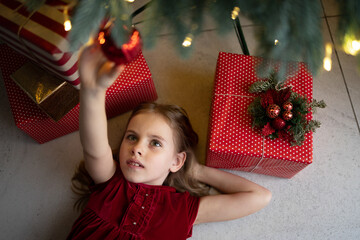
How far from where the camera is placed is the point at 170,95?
4.49ft

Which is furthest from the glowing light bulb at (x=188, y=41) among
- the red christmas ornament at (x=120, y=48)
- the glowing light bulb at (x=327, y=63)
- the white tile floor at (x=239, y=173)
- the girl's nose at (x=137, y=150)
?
the white tile floor at (x=239, y=173)

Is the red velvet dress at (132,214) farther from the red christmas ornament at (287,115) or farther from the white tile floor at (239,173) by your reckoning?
the red christmas ornament at (287,115)

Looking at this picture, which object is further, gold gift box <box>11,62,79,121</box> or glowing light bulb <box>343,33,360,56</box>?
gold gift box <box>11,62,79,121</box>

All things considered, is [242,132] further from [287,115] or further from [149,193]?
[149,193]

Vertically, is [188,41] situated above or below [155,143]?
above

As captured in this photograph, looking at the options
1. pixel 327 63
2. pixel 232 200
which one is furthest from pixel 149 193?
pixel 327 63

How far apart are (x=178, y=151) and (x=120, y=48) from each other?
0.58 m

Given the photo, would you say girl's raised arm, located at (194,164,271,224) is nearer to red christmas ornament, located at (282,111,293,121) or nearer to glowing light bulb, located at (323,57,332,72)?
red christmas ornament, located at (282,111,293,121)

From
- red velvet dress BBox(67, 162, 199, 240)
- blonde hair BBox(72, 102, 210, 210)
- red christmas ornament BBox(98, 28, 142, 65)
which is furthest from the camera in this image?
blonde hair BBox(72, 102, 210, 210)

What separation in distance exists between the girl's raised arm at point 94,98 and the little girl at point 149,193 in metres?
0.02

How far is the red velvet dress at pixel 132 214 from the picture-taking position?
0.94 metres

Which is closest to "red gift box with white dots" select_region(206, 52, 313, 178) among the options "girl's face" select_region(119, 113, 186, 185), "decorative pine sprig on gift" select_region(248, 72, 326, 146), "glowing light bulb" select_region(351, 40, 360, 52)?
"decorative pine sprig on gift" select_region(248, 72, 326, 146)

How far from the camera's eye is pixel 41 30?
0.85 metres

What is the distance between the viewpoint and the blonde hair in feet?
3.48
